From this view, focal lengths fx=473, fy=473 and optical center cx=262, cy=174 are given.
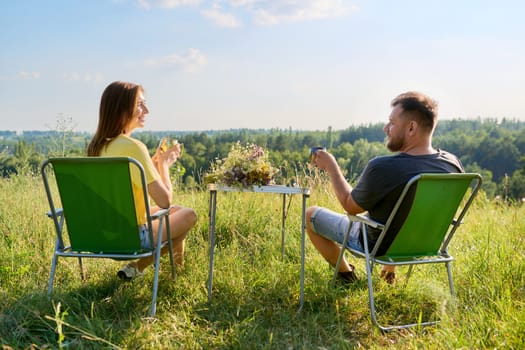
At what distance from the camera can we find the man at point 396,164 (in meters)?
2.78

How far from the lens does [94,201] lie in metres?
2.79

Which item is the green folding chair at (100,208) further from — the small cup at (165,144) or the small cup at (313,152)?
the small cup at (313,152)

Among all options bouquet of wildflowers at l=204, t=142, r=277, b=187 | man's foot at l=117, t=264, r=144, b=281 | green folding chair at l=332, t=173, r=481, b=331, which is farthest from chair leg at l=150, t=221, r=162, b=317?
green folding chair at l=332, t=173, r=481, b=331

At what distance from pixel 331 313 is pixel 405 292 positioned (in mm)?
621

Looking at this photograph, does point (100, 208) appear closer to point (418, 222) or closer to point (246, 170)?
point (246, 170)

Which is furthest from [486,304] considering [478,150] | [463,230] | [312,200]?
[478,150]

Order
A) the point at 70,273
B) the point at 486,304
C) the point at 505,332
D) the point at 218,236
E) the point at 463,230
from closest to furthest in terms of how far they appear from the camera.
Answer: the point at 505,332 < the point at 486,304 < the point at 70,273 < the point at 218,236 < the point at 463,230

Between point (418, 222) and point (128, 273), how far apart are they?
192 centimetres

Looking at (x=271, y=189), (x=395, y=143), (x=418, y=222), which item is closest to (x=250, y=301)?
(x=271, y=189)

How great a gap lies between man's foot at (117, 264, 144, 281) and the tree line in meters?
0.95

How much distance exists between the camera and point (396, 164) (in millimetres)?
2773

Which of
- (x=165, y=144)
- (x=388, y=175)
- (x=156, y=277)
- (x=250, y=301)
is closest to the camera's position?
(x=388, y=175)

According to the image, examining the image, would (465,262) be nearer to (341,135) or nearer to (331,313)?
(331,313)

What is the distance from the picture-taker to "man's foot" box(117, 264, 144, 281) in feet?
10.5
